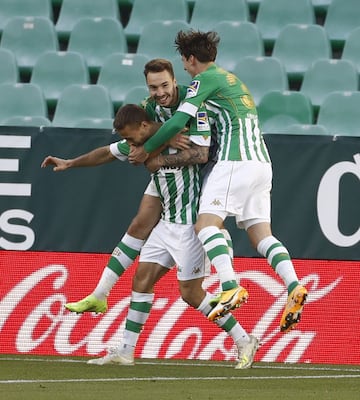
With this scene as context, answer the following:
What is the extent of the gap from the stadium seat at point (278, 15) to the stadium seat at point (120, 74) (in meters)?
1.36

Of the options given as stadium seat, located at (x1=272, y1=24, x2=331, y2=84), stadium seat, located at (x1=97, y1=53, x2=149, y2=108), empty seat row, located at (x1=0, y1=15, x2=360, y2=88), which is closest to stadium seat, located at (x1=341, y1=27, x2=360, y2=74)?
empty seat row, located at (x1=0, y1=15, x2=360, y2=88)

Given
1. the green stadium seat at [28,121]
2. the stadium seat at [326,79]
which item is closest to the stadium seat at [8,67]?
the green stadium seat at [28,121]

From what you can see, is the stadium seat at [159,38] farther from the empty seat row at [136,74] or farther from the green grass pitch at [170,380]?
the green grass pitch at [170,380]

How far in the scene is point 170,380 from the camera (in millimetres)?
6188

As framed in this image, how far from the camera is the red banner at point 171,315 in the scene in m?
7.91

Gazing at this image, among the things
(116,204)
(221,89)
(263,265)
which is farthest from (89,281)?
(221,89)

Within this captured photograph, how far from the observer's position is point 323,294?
792 cm

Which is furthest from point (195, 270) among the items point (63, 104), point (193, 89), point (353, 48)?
point (353, 48)

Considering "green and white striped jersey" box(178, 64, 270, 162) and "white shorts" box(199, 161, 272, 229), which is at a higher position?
"green and white striped jersey" box(178, 64, 270, 162)

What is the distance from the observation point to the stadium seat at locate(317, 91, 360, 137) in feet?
33.1

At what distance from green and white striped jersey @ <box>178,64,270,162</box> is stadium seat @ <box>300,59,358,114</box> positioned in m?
4.07

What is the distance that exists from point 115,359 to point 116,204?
1357 millimetres

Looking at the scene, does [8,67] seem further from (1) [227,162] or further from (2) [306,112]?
(1) [227,162]

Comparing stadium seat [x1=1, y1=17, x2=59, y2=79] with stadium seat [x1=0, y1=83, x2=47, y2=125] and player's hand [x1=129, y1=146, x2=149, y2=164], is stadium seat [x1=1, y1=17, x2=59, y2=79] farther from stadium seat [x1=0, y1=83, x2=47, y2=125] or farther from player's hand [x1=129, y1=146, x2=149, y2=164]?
player's hand [x1=129, y1=146, x2=149, y2=164]
